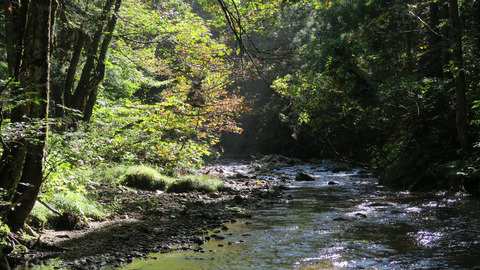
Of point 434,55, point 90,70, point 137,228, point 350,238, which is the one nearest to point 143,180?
point 90,70

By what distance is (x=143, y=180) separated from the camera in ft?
32.0

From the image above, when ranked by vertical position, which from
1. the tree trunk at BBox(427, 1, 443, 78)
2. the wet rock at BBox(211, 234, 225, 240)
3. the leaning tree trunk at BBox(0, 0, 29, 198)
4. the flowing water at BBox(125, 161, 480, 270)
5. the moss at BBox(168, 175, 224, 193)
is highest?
the tree trunk at BBox(427, 1, 443, 78)

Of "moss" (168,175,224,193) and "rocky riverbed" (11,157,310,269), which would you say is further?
"moss" (168,175,224,193)

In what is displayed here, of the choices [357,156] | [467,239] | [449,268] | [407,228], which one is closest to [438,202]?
[407,228]

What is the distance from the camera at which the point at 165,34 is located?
1113 cm

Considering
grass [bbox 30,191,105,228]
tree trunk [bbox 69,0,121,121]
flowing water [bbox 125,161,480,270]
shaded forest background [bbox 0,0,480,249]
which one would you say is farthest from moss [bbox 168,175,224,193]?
grass [bbox 30,191,105,228]

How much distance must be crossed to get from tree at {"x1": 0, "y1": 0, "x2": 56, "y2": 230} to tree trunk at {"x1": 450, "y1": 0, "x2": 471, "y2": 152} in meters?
8.85

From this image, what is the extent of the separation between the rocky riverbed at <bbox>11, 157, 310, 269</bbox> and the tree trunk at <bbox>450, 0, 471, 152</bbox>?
546 centimetres

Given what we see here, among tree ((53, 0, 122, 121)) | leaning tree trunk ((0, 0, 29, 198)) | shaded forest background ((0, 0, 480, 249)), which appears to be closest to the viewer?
leaning tree trunk ((0, 0, 29, 198))

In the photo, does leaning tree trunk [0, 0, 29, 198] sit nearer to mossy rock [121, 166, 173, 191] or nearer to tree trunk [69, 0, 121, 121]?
tree trunk [69, 0, 121, 121]

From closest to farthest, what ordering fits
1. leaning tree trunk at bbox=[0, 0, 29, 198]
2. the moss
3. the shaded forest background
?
leaning tree trunk at bbox=[0, 0, 29, 198], the shaded forest background, the moss

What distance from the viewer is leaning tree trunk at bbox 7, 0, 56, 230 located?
4.14 metres

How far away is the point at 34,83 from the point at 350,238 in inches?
196

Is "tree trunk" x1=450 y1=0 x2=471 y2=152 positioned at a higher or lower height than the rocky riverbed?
higher
